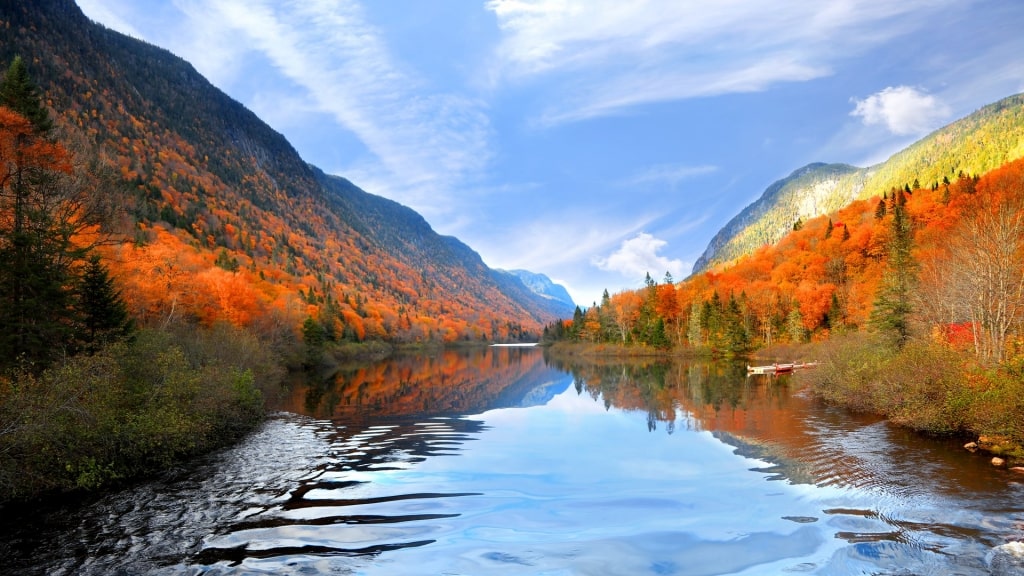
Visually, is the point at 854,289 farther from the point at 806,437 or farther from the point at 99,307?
the point at 99,307

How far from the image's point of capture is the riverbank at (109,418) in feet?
38.1

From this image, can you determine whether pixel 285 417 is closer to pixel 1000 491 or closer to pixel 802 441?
pixel 802 441

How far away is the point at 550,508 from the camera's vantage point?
12.6 m

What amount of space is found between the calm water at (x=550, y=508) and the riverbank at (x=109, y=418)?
36.5 inches

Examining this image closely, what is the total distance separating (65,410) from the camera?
12562 millimetres

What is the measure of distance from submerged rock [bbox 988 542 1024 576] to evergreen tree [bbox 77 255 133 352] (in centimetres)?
2855

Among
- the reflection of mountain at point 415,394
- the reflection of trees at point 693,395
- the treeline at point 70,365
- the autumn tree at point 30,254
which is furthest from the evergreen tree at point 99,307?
the reflection of trees at point 693,395

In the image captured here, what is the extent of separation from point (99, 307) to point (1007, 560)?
1221 inches

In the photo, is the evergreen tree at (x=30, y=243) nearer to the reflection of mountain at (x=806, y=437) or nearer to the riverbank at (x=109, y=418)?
the riverbank at (x=109, y=418)

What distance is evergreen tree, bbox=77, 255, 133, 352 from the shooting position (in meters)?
21.7

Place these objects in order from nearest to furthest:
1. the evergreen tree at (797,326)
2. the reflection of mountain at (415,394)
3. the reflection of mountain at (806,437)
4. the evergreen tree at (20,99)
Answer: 1. the reflection of mountain at (806,437)
2. the evergreen tree at (20,99)
3. the reflection of mountain at (415,394)
4. the evergreen tree at (797,326)

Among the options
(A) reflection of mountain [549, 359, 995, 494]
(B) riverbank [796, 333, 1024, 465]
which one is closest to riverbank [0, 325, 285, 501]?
(A) reflection of mountain [549, 359, 995, 494]

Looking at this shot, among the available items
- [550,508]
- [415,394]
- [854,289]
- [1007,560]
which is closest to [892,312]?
[1007,560]

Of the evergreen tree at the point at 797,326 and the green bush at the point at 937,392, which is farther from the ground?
the evergreen tree at the point at 797,326
